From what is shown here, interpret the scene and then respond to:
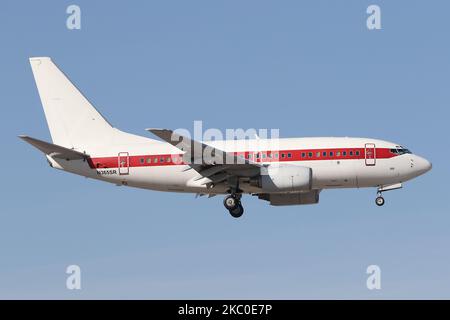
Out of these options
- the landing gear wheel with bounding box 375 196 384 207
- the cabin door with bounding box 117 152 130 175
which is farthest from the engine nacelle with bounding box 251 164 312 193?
the cabin door with bounding box 117 152 130 175

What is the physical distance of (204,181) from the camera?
68.2 metres

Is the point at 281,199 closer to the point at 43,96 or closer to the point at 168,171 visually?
the point at 168,171

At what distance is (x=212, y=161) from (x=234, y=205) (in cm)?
383

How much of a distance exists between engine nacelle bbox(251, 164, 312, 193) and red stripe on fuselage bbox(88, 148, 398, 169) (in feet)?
2.90

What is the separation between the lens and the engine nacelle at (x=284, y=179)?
65500mm

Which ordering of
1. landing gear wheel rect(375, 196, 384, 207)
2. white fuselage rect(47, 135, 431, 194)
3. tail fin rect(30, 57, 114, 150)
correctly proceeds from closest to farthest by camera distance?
white fuselage rect(47, 135, 431, 194), landing gear wheel rect(375, 196, 384, 207), tail fin rect(30, 57, 114, 150)

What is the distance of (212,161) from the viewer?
65.8 m

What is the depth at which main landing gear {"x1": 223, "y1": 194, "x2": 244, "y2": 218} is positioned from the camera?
222ft

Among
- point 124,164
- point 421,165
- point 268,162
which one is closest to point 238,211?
point 268,162

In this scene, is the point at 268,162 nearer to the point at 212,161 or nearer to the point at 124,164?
the point at 212,161

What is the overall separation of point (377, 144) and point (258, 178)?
834cm

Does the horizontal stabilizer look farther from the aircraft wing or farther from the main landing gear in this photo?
the main landing gear

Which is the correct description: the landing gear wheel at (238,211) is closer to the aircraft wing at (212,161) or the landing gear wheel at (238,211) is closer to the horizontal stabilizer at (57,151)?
the aircraft wing at (212,161)

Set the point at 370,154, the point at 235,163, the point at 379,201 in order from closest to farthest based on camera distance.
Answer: the point at 235,163, the point at 370,154, the point at 379,201
